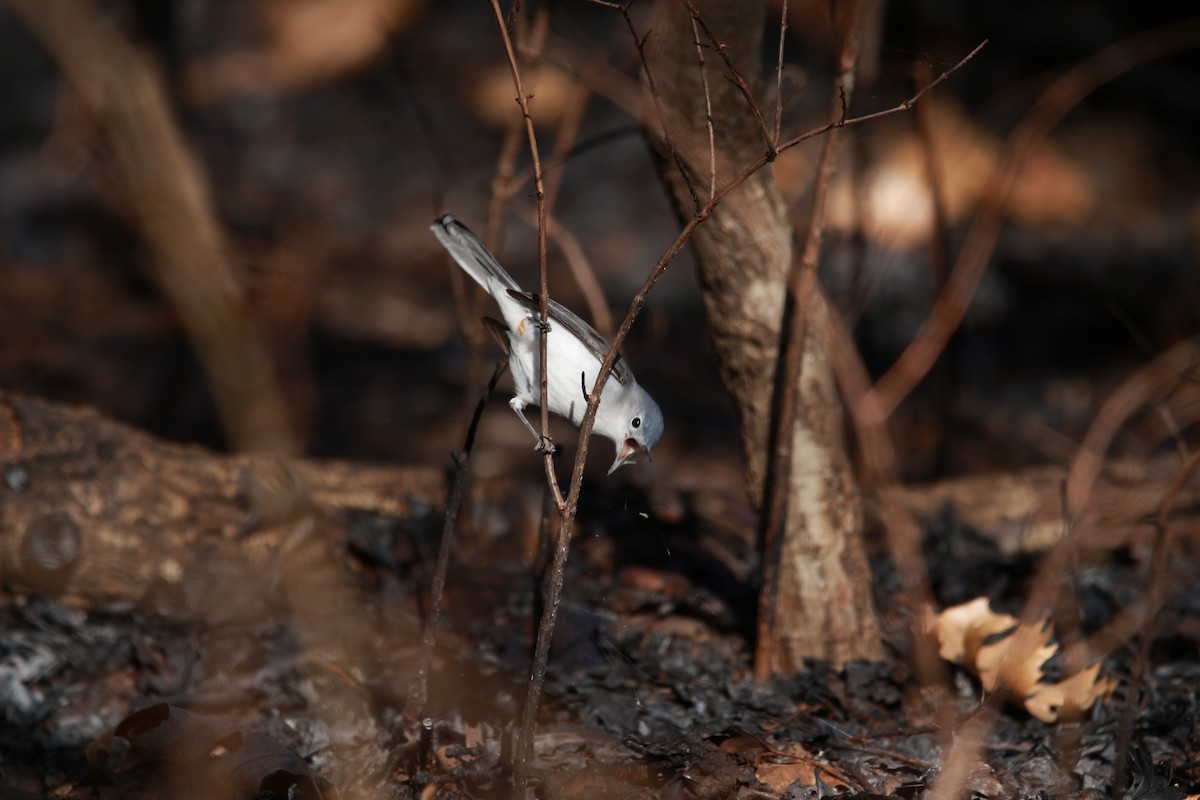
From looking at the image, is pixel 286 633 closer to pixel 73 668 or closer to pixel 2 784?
pixel 73 668

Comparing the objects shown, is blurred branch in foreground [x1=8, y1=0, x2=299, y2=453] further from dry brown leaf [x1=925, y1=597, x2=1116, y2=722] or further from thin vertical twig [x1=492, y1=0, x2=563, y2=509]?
dry brown leaf [x1=925, y1=597, x2=1116, y2=722]

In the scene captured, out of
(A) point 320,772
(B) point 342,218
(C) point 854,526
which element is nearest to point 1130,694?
(C) point 854,526

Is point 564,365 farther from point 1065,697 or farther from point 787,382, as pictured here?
point 1065,697

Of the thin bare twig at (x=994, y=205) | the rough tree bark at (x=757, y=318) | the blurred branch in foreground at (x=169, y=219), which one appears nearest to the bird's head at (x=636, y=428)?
the rough tree bark at (x=757, y=318)

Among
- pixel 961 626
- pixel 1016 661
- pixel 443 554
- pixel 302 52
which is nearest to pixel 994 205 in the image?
pixel 961 626

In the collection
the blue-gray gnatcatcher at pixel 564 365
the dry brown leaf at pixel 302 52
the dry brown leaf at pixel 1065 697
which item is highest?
the dry brown leaf at pixel 302 52

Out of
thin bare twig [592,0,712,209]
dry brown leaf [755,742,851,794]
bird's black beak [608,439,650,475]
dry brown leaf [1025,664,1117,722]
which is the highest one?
thin bare twig [592,0,712,209]

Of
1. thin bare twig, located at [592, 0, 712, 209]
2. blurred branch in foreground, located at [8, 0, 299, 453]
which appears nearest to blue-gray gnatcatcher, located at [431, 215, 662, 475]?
thin bare twig, located at [592, 0, 712, 209]

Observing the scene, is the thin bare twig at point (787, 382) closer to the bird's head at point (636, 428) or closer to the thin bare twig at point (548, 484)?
the bird's head at point (636, 428)
